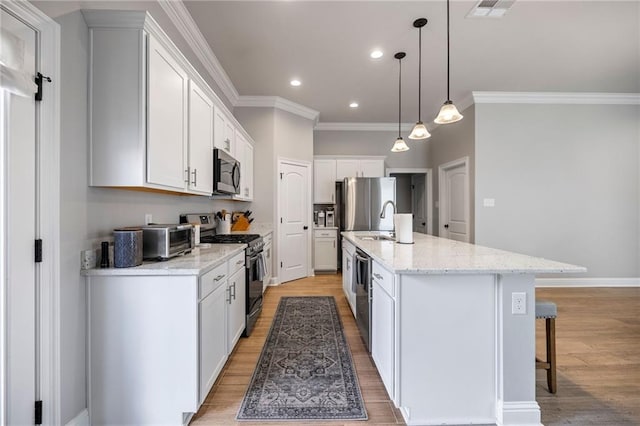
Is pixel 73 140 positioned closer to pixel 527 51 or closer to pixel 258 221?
pixel 258 221

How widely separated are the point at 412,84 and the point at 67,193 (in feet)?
13.8

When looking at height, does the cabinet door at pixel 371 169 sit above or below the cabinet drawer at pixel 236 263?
above

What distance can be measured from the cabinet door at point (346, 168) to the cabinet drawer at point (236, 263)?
142 inches

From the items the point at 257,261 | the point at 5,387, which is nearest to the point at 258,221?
the point at 257,261

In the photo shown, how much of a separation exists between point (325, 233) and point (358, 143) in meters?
2.13

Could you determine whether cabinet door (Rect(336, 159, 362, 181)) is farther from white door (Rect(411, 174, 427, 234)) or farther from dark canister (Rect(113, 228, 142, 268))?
dark canister (Rect(113, 228, 142, 268))

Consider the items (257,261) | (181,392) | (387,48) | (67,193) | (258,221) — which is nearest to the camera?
(67,193)

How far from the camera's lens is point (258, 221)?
15.4 feet

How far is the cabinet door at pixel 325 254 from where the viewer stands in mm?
5538

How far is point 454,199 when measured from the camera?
5.31 m

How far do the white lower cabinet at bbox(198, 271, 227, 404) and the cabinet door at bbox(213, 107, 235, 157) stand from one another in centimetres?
152

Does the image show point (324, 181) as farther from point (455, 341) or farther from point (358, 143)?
point (455, 341)

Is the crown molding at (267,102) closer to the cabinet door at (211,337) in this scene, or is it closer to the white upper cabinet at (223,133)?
the white upper cabinet at (223,133)

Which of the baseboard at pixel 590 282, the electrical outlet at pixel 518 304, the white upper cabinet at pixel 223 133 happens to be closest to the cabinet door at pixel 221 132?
the white upper cabinet at pixel 223 133
